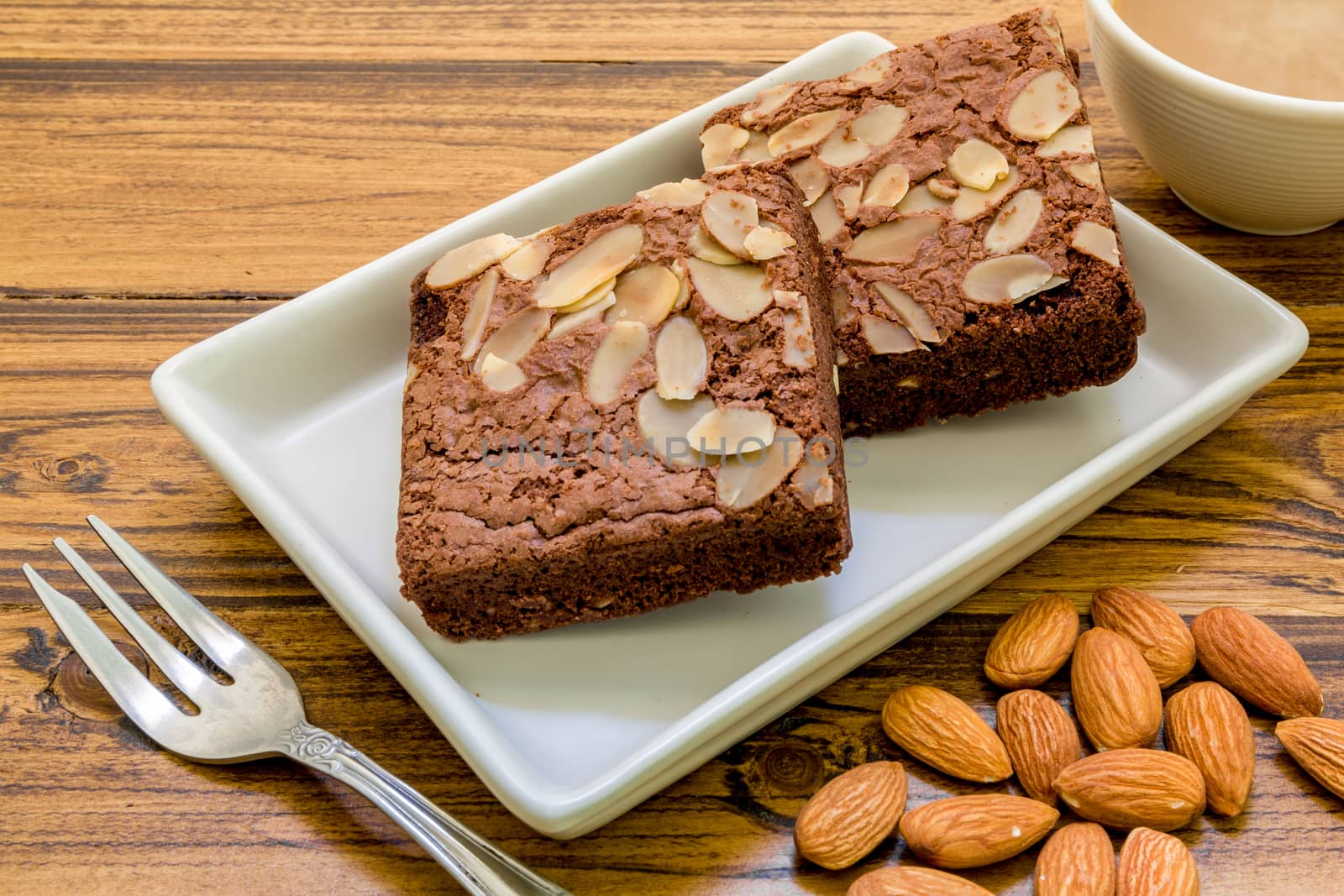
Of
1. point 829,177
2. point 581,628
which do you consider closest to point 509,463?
point 581,628

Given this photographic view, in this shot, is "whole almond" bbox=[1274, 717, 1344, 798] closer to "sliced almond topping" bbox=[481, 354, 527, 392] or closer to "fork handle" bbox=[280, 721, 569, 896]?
"fork handle" bbox=[280, 721, 569, 896]

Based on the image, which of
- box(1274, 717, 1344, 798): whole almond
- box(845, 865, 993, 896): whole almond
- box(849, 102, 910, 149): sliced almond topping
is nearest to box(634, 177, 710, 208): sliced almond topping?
box(849, 102, 910, 149): sliced almond topping

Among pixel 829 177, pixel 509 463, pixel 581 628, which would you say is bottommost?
pixel 581 628

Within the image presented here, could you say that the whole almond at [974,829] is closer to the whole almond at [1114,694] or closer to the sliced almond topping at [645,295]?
the whole almond at [1114,694]

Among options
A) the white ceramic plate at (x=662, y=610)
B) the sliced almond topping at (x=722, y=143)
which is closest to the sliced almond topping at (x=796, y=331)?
the white ceramic plate at (x=662, y=610)

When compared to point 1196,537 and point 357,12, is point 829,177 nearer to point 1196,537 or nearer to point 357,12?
point 1196,537

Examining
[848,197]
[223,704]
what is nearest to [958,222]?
[848,197]
